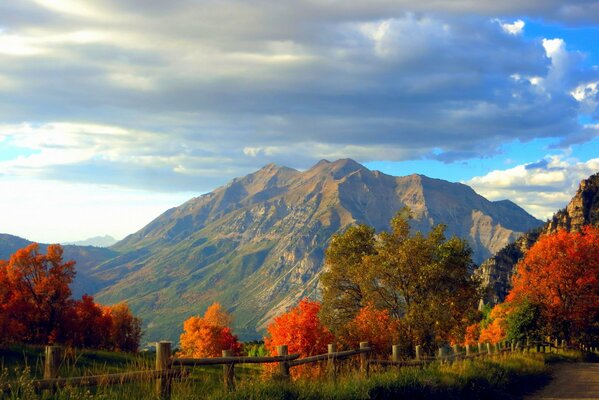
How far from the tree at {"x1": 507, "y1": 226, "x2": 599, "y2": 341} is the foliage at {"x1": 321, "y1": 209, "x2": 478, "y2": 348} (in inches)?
733

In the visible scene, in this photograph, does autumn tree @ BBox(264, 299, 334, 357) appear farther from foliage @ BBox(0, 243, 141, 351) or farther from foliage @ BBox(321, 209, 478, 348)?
foliage @ BBox(0, 243, 141, 351)

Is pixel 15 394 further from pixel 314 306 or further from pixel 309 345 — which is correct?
pixel 314 306

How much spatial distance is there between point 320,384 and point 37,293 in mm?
73414

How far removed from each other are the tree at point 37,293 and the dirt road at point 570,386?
6438cm

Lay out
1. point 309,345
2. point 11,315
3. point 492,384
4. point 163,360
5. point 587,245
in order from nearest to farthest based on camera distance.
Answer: point 163,360, point 492,384, point 309,345, point 587,245, point 11,315

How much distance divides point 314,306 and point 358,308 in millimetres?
4226

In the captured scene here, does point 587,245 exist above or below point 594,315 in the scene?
above

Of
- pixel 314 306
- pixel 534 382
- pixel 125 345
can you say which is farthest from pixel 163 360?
pixel 125 345

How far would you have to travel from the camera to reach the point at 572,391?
2545 cm

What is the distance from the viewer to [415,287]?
148 feet

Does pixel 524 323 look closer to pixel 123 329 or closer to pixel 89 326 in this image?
pixel 89 326

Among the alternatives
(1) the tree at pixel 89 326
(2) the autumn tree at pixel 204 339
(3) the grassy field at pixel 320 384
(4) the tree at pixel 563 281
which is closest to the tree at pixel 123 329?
(1) the tree at pixel 89 326

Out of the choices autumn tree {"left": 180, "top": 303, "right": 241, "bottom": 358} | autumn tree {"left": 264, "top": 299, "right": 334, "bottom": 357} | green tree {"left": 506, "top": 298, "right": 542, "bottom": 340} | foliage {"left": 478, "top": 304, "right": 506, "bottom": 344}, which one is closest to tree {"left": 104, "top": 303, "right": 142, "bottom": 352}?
autumn tree {"left": 180, "top": 303, "right": 241, "bottom": 358}

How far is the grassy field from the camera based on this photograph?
11.6 m
